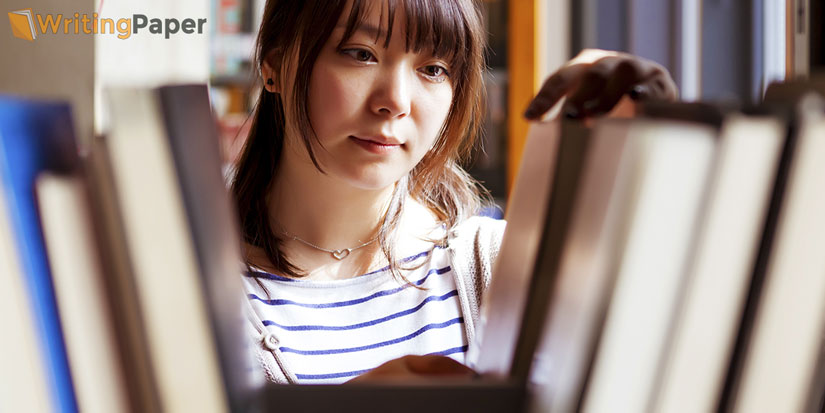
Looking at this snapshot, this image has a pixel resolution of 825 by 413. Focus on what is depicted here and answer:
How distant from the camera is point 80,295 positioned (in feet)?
0.97

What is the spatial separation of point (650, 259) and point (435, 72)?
0.68 m

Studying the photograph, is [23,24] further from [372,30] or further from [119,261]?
[119,261]

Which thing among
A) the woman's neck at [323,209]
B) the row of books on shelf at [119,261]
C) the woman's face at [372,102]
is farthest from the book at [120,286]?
the woman's neck at [323,209]

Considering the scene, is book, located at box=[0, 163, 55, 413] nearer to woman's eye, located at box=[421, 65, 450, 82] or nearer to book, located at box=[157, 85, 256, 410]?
book, located at box=[157, 85, 256, 410]

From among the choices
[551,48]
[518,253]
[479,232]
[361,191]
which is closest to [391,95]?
[361,191]

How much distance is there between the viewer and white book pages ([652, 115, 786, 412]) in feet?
0.93

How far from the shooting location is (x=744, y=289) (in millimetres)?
294

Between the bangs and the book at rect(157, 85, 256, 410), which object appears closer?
the book at rect(157, 85, 256, 410)

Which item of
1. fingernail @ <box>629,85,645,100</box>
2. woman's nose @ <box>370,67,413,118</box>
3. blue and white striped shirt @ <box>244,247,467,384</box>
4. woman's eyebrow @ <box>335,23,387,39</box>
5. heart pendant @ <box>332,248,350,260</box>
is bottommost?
blue and white striped shirt @ <box>244,247,467,384</box>

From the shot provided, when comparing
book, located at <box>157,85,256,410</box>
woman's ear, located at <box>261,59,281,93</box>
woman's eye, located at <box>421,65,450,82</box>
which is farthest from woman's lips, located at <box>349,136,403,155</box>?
book, located at <box>157,85,256,410</box>

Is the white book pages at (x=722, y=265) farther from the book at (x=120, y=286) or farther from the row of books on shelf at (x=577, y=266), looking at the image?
the book at (x=120, y=286)

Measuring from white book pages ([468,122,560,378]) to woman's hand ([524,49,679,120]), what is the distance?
0.31 ft

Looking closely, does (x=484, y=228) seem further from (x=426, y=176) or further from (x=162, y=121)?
(x=162, y=121)

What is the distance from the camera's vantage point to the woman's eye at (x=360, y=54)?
34.9 inches
